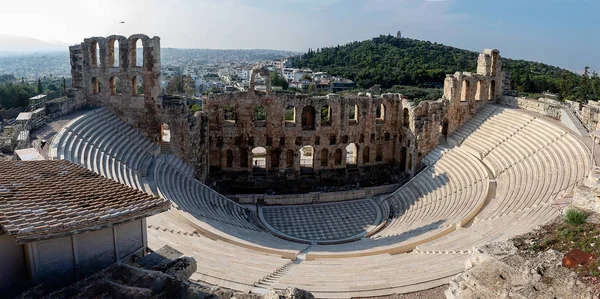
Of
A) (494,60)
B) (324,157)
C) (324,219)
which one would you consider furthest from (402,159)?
(324,219)

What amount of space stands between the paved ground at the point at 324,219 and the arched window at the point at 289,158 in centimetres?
450

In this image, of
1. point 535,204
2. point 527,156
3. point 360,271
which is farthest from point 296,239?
point 527,156

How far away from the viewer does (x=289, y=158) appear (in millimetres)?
31188

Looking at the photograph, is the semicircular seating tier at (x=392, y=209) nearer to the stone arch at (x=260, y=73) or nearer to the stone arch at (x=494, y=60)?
the stone arch at (x=494, y=60)

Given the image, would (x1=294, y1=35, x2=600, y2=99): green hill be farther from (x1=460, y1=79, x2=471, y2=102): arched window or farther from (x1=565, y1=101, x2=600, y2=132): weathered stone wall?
(x1=565, y1=101, x2=600, y2=132): weathered stone wall

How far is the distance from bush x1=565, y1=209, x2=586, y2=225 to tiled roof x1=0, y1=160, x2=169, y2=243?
473 inches

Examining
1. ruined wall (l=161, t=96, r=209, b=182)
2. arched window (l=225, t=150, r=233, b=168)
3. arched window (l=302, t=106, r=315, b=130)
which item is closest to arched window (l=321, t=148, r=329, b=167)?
arched window (l=302, t=106, r=315, b=130)

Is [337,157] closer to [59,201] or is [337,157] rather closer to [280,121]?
[280,121]

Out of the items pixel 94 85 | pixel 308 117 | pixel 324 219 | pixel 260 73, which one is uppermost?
pixel 260 73

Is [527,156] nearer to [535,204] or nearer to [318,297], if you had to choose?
[535,204]

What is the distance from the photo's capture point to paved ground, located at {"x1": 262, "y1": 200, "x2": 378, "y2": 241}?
23.8 m

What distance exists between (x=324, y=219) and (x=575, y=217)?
44.6 feet

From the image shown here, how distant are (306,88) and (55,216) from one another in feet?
250

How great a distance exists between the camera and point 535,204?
62.2 ft
